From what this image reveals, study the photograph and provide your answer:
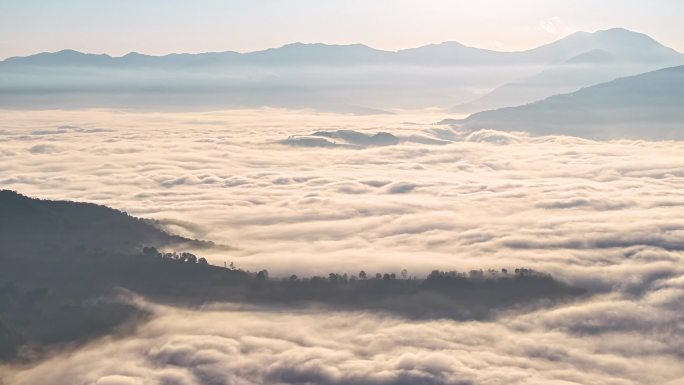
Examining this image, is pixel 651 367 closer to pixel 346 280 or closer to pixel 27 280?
pixel 346 280

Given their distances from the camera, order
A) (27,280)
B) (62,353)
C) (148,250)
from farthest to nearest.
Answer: (148,250) → (27,280) → (62,353)

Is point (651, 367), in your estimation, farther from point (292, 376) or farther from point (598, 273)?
point (292, 376)

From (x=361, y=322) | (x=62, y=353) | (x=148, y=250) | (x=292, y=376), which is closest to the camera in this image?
(x=292, y=376)

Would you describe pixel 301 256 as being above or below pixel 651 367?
above

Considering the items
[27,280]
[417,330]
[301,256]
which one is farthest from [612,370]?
[27,280]

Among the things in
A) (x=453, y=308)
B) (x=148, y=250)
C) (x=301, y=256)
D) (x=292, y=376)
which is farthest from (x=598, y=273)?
(x=148, y=250)

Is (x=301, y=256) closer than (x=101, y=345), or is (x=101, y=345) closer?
(x=101, y=345)
